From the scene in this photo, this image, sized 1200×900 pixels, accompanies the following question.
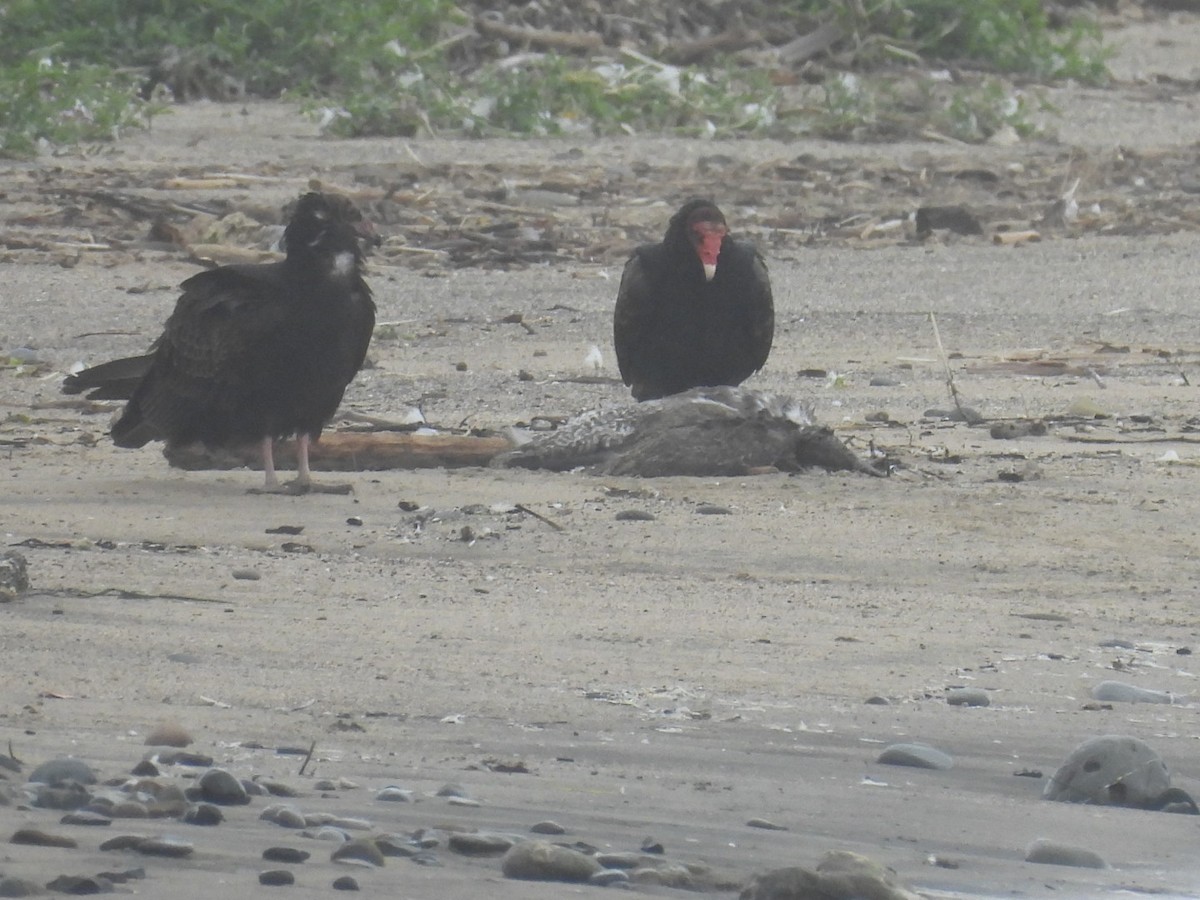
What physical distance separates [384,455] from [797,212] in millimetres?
6163

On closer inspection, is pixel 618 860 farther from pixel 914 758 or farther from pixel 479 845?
pixel 914 758

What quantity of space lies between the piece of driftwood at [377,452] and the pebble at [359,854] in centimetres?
331

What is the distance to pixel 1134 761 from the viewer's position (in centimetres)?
346

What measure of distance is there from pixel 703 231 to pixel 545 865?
14.0 feet

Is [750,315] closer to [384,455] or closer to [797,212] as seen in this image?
[384,455]

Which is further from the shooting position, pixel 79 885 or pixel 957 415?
pixel 957 415

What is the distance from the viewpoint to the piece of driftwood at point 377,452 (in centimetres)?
617

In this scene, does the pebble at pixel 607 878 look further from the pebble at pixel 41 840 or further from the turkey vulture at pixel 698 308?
the turkey vulture at pixel 698 308

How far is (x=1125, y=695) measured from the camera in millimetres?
4023

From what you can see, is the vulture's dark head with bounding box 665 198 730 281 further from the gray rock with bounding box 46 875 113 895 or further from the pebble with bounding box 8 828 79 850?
the gray rock with bounding box 46 875 113 895

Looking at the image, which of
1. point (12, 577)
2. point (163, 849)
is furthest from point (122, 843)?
point (12, 577)


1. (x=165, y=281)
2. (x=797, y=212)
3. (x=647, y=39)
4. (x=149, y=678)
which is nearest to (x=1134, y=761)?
(x=149, y=678)

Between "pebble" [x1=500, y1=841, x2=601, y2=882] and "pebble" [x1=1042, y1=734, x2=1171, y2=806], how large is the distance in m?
0.92

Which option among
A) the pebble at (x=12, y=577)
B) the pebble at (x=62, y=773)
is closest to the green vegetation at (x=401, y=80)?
the pebble at (x=12, y=577)
